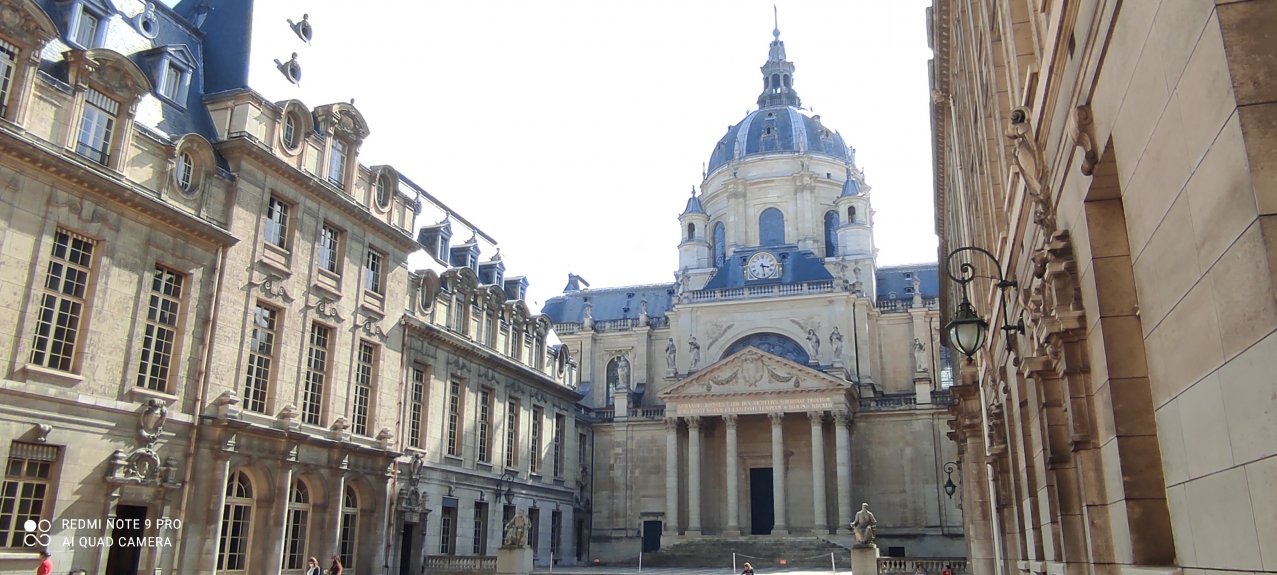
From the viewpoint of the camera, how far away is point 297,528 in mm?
27609

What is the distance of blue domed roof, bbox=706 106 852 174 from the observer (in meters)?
72.3

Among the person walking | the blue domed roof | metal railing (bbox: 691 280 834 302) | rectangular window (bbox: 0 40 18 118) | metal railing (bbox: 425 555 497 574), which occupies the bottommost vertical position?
metal railing (bbox: 425 555 497 574)

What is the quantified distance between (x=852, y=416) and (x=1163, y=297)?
4920cm

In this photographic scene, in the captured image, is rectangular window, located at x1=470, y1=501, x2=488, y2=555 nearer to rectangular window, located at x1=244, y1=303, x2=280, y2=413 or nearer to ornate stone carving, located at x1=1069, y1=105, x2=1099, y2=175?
rectangular window, located at x1=244, y1=303, x2=280, y2=413

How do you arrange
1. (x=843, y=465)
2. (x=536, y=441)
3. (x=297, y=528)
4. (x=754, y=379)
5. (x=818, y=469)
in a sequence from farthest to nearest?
(x=754, y=379), (x=843, y=465), (x=818, y=469), (x=536, y=441), (x=297, y=528)

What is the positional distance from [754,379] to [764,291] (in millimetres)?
8502

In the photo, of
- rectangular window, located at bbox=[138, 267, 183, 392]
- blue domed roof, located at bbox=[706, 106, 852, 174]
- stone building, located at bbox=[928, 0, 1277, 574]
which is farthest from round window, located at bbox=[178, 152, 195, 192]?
blue domed roof, located at bbox=[706, 106, 852, 174]

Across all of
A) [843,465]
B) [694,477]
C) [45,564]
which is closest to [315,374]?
[45,564]

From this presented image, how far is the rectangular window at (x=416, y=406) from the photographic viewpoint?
3497 cm

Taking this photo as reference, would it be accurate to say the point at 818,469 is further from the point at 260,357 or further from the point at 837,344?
the point at 260,357

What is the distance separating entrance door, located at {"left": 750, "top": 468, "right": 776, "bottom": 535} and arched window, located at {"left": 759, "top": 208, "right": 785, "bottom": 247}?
20.3 metres

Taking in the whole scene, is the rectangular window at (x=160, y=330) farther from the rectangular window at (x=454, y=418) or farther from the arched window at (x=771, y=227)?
the arched window at (x=771, y=227)

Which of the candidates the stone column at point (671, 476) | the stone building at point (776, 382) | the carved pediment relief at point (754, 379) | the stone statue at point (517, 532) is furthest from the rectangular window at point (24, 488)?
the carved pediment relief at point (754, 379)

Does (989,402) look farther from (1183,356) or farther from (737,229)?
(737,229)
